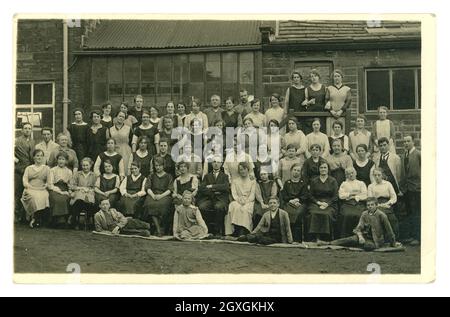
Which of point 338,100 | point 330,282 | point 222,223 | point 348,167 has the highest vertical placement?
point 338,100

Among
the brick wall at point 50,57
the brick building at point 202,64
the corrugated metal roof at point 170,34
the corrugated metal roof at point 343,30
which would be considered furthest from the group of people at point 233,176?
the corrugated metal roof at point 170,34

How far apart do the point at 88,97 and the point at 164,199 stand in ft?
4.21

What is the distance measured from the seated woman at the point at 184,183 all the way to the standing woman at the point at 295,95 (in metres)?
1.17

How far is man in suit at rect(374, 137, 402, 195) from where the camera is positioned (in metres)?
6.80

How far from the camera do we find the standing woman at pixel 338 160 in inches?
269

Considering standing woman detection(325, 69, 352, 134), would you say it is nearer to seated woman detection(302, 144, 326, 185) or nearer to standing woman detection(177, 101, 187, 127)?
seated woman detection(302, 144, 326, 185)

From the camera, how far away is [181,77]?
6840 millimetres

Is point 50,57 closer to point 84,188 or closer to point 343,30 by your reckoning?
point 84,188

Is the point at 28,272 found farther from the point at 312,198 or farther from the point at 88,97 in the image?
the point at 312,198

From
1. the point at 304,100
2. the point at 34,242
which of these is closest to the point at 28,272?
the point at 34,242

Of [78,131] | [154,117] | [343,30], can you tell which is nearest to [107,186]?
[78,131]

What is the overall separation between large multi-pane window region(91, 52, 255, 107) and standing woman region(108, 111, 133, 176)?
0.77 feet

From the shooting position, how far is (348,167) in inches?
269

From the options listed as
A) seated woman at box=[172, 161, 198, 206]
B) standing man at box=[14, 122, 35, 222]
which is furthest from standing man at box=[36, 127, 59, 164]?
seated woman at box=[172, 161, 198, 206]
